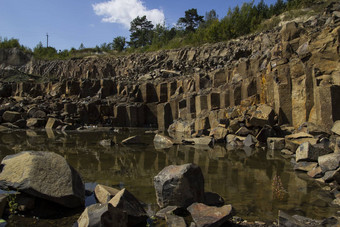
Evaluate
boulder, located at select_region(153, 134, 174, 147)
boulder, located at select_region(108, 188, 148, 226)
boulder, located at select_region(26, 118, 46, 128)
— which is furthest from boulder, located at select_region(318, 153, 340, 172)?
boulder, located at select_region(26, 118, 46, 128)

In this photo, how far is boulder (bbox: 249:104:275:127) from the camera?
394 inches

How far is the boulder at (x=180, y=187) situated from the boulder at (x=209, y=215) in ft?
0.78

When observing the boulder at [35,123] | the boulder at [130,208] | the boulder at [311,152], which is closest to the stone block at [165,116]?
the boulder at [35,123]

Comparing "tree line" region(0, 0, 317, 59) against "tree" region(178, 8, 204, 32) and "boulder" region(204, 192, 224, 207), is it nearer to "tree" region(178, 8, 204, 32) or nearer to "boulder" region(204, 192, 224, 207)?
"tree" region(178, 8, 204, 32)

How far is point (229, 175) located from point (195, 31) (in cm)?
3736

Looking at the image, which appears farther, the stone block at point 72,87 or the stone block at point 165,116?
the stone block at point 72,87

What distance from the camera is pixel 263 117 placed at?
10273 millimetres

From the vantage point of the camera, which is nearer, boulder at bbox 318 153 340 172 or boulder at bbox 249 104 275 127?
boulder at bbox 318 153 340 172

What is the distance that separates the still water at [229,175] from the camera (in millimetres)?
3891

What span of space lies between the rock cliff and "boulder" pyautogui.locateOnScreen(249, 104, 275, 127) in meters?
0.43

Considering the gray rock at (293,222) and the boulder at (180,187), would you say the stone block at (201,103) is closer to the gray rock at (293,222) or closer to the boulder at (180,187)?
the boulder at (180,187)

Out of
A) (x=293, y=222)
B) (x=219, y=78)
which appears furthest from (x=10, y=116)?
(x=293, y=222)

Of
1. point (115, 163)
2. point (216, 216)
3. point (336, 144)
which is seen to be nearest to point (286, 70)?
point (336, 144)

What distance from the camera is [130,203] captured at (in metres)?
3.33
